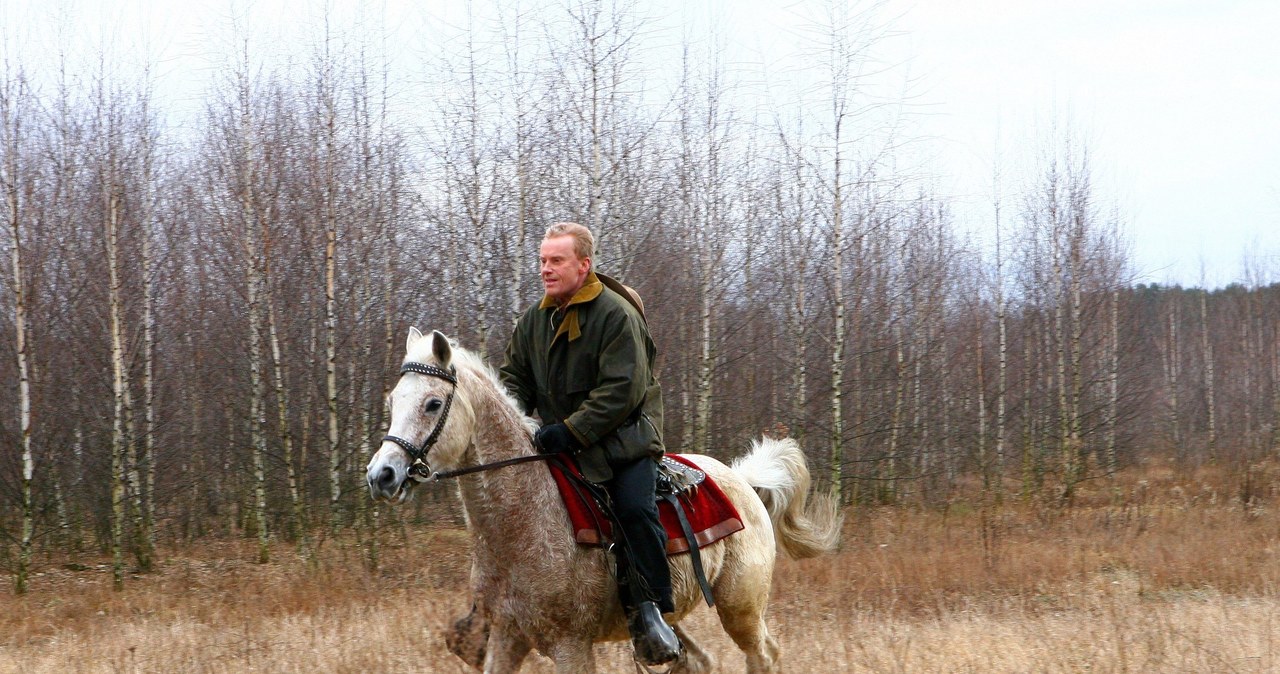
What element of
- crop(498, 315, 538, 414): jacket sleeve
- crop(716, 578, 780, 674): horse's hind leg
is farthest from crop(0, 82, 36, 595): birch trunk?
crop(716, 578, 780, 674): horse's hind leg

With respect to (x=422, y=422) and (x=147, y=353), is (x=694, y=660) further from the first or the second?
(x=147, y=353)

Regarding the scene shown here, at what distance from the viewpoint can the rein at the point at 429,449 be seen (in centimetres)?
403

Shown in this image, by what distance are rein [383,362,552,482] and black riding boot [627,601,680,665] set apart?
0.92 meters

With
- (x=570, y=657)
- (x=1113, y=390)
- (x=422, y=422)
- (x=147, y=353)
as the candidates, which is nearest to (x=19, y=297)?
(x=147, y=353)

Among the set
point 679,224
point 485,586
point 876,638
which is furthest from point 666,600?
point 679,224

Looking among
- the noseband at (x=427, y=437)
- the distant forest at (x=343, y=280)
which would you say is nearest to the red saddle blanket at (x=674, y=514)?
the noseband at (x=427, y=437)

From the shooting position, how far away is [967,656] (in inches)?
281

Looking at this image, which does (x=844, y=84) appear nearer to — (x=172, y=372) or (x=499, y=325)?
(x=499, y=325)

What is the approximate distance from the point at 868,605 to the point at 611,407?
6640mm

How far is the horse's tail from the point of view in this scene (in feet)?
21.4

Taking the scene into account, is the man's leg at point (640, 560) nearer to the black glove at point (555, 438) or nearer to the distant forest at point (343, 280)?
the black glove at point (555, 438)

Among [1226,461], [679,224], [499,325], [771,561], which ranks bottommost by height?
[1226,461]

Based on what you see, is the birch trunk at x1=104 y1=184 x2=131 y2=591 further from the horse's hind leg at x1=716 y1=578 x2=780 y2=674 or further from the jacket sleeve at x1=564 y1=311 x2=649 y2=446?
the jacket sleeve at x1=564 y1=311 x2=649 y2=446

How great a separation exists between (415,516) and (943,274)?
16.0m
